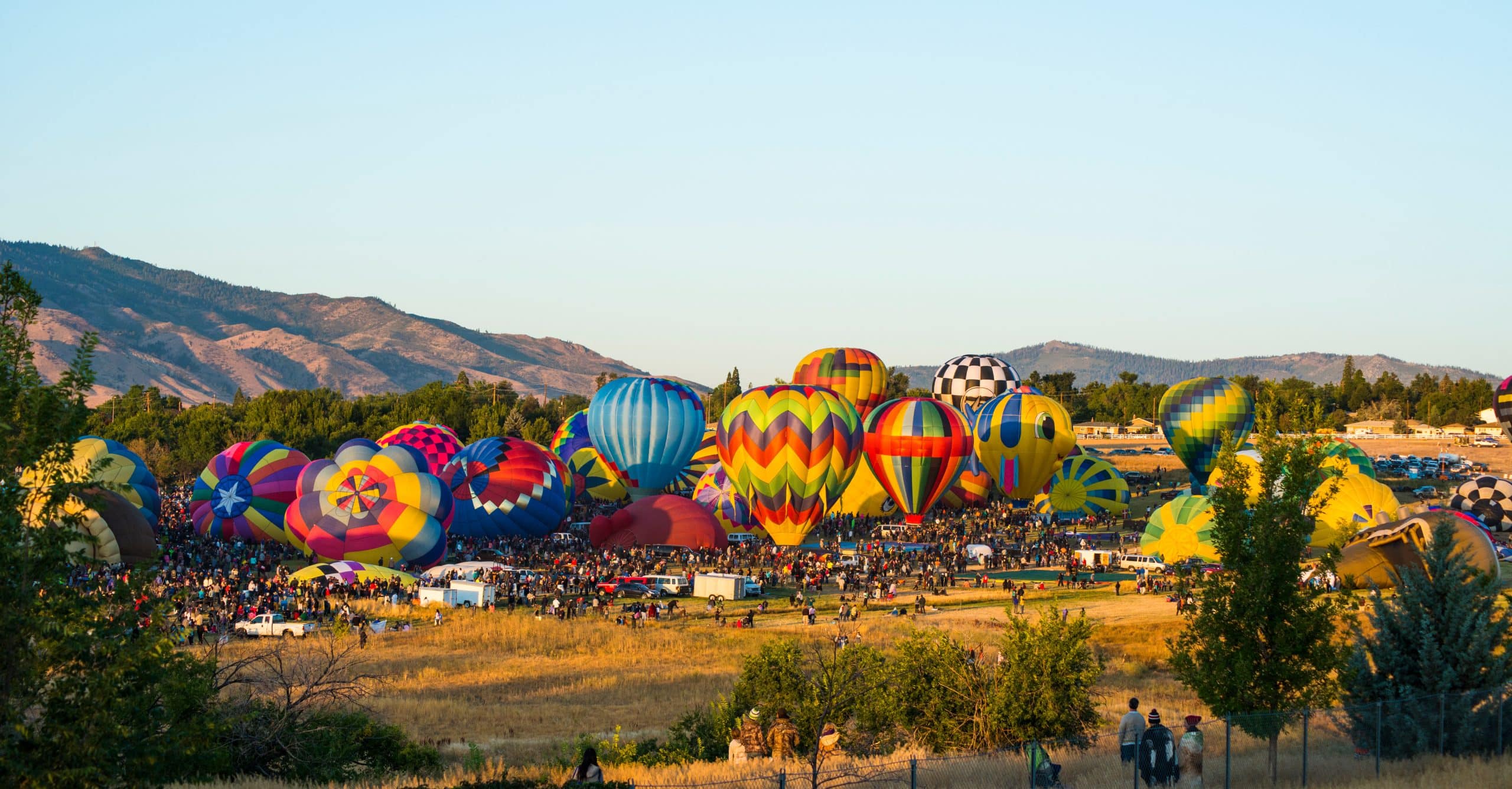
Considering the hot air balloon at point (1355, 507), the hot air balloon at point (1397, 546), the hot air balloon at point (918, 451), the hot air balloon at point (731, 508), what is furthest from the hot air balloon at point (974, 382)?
the hot air balloon at point (1397, 546)

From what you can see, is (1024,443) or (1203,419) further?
(1203,419)

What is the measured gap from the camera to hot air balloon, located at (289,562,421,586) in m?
37.9

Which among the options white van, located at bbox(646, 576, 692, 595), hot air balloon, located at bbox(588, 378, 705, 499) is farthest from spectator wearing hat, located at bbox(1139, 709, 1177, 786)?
hot air balloon, located at bbox(588, 378, 705, 499)

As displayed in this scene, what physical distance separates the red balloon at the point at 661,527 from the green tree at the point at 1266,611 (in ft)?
109

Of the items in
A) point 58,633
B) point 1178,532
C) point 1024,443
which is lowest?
point 1178,532

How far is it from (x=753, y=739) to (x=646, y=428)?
4271 cm

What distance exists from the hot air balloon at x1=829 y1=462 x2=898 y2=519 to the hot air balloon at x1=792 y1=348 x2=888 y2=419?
37.2 ft

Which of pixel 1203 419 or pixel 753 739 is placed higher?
pixel 1203 419

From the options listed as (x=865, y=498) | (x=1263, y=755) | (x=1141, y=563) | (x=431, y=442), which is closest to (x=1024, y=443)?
(x=865, y=498)

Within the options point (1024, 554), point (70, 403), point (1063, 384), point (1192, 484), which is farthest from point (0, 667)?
point (1063, 384)

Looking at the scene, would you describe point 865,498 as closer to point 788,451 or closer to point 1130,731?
point 788,451

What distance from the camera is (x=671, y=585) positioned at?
4016 cm

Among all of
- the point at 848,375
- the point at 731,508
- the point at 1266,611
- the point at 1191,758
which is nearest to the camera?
the point at 1191,758

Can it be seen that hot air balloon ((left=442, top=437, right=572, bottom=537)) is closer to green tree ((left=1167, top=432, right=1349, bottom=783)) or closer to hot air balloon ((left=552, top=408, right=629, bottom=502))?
hot air balloon ((left=552, top=408, right=629, bottom=502))
